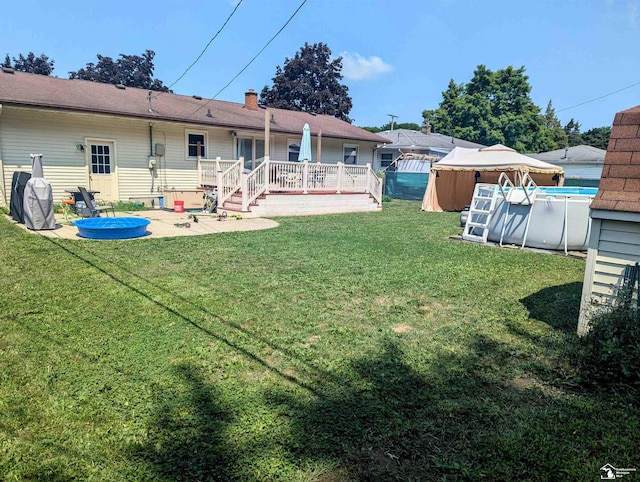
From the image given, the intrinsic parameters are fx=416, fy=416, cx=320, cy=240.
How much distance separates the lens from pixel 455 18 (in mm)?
10984

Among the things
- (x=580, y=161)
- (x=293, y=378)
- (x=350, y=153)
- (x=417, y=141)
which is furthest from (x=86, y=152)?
(x=580, y=161)

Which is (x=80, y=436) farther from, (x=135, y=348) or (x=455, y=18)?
(x=455, y=18)

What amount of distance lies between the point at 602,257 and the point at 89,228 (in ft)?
27.3

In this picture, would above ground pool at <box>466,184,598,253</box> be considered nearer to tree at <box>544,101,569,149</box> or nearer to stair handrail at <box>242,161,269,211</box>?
stair handrail at <box>242,161,269,211</box>

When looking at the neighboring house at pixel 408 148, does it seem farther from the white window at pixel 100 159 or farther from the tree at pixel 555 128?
the tree at pixel 555 128

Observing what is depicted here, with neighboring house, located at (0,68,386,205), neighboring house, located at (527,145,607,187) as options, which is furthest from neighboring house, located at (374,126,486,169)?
neighboring house, located at (0,68,386,205)

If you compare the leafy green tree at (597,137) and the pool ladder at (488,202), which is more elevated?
the leafy green tree at (597,137)

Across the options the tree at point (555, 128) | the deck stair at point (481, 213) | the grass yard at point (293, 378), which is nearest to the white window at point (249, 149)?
the deck stair at point (481, 213)

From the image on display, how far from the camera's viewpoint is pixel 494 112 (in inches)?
1582

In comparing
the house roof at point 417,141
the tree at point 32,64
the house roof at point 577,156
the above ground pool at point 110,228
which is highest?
the tree at point 32,64

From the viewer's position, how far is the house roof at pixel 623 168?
3.64m

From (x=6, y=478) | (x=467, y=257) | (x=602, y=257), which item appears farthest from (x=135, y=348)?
(x=467, y=257)

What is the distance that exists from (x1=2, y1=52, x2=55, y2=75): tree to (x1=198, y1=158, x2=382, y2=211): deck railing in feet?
141

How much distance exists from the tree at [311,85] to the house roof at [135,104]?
21322 millimetres
